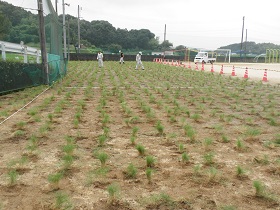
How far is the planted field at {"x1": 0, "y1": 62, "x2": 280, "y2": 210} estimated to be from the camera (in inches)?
121

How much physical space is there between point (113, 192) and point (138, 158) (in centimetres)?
113

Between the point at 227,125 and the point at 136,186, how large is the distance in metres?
3.35

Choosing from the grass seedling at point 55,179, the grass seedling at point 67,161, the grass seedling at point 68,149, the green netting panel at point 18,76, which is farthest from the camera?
the green netting panel at point 18,76

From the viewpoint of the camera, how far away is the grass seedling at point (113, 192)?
3035 millimetres

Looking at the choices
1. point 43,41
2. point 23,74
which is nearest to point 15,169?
point 23,74

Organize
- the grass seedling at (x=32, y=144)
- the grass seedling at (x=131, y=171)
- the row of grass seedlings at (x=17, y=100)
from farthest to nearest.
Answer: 1. the row of grass seedlings at (x=17, y=100)
2. the grass seedling at (x=32, y=144)
3. the grass seedling at (x=131, y=171)

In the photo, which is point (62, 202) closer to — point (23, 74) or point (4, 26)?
point (4, 26)

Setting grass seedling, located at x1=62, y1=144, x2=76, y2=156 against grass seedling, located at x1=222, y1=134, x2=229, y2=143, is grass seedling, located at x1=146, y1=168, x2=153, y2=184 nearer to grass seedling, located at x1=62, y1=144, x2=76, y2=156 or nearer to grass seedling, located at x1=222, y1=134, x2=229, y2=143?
grass seedling, located at x1=62, y1=144, x2=76, y2=156

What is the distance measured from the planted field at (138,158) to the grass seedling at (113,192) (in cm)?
1

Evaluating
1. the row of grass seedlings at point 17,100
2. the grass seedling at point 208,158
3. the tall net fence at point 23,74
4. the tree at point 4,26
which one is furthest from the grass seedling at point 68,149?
the tree at point 4,26

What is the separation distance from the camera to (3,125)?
19.1ft

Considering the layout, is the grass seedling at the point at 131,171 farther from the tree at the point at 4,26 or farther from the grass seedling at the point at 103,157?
the tree at the point at 4,26

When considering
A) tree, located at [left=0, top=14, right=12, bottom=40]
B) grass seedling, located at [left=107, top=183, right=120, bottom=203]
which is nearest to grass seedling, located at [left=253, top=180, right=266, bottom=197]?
grass seedling, located at [left=107, top=183, right=120, bottom=203]

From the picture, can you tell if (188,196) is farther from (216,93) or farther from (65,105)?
(216,93)
